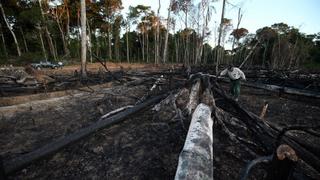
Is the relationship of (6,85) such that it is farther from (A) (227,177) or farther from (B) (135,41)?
(B) (135,41)

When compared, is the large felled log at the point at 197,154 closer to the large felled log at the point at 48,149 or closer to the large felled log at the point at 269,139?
the large felled log at the point at 269,139

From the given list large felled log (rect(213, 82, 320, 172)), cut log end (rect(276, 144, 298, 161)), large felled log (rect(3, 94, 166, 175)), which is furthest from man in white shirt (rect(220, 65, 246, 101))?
cut log end (rect(276, 144, 298, 161))

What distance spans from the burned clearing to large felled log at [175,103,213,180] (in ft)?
0.08

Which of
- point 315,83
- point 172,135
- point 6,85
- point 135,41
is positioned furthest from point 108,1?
point 172,135

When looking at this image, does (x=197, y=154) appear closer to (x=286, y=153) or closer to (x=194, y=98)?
(x=286, y=153)

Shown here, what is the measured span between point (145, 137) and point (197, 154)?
1856mm

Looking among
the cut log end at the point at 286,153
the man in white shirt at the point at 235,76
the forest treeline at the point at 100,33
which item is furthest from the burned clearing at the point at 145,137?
the forest treeline at the point at 100,33

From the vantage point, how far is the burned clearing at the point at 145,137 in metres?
3.14

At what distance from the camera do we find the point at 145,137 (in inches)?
176

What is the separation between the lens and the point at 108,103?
7203mm

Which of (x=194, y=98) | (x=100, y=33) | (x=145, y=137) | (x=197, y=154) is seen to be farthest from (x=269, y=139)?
(x=100, y=33)

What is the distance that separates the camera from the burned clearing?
3143 millimetres

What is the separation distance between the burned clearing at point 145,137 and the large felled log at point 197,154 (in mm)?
24

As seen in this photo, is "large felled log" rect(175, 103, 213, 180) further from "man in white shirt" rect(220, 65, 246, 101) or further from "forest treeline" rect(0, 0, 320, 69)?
"forest treeline" rect(0, 0, 320, 69)
